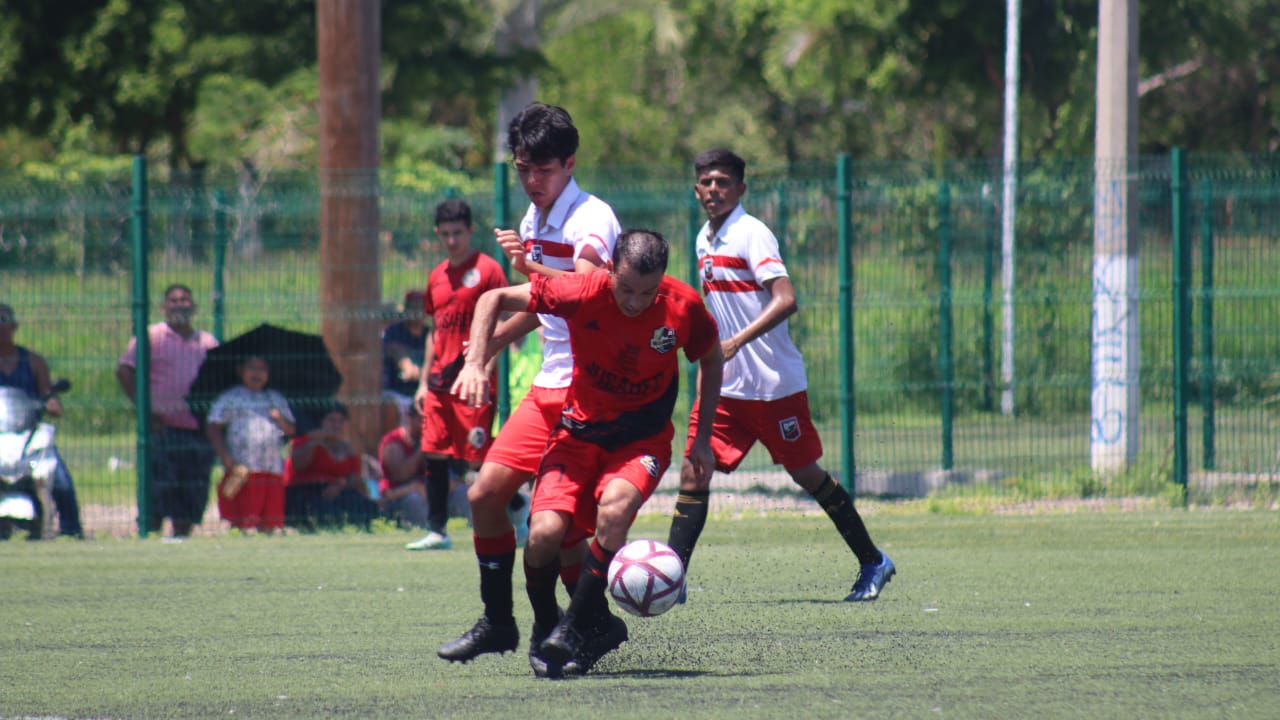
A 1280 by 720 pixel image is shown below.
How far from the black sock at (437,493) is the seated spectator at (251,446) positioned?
168cm

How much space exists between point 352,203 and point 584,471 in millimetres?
6592

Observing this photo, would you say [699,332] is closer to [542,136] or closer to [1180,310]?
[542,136]

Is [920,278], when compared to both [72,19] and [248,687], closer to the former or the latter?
[248,687]

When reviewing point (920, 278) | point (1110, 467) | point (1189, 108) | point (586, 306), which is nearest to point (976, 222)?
point (920, 278)

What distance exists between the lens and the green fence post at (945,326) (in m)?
13.0

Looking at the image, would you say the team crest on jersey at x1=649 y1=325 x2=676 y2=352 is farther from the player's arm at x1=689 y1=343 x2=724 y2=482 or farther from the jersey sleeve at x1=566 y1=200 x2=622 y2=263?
the jersey sleeve at x1=566 y1=200 x2=622 y2=263

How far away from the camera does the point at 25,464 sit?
1170 centimetres

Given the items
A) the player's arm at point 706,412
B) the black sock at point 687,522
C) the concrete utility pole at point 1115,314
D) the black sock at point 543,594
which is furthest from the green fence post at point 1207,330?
the black sock at point 543,594

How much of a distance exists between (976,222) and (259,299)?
5466 mm

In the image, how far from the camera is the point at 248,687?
6.24 m

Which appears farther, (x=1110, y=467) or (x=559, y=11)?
(x=559, y=11)

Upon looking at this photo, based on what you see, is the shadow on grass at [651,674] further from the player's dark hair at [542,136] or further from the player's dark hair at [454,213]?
the player's dark hair at [454,213]

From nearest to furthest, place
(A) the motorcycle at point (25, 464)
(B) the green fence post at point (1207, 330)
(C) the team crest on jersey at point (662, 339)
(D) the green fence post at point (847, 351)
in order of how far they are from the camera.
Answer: (C) the team crest on jersey at point (662, 339) → (A) the motorcycle at point (25, 464) → (D) the green fence post at point (847, 351) → (B) the green fence post at point (1207, 330)

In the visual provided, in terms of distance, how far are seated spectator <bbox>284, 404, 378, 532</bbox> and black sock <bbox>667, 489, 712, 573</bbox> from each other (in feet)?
16.0
